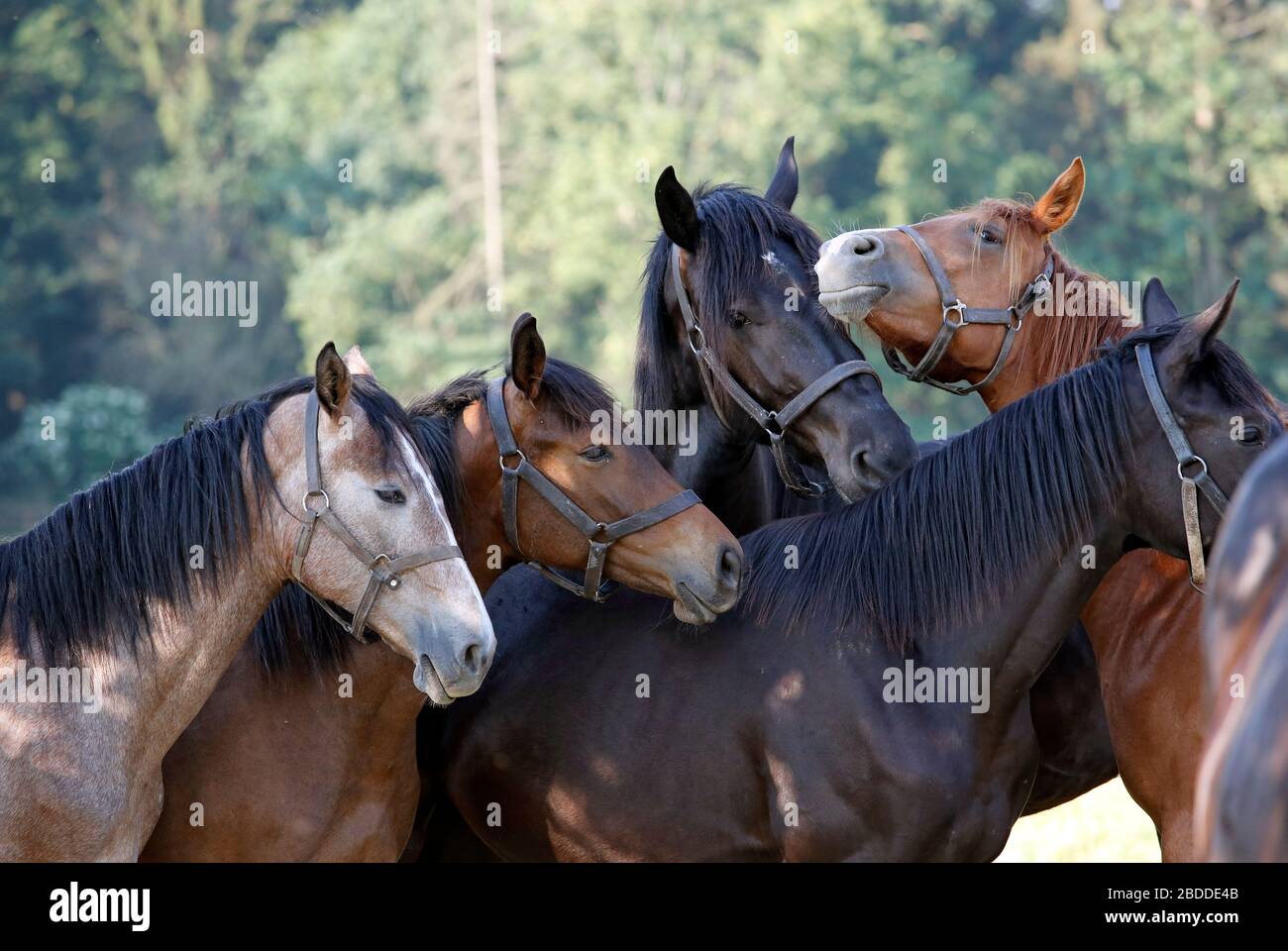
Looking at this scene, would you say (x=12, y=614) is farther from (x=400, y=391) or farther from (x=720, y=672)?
(x=400, y=391)

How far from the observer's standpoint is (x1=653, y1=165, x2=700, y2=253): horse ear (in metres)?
4.33

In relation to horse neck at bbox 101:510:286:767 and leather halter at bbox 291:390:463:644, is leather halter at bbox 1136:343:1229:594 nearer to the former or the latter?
leather halter at bbox 291:390:463:644

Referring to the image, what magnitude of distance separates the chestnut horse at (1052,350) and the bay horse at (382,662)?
2.90 ft

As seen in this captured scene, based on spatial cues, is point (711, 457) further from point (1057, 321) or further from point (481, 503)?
point (1057, 321)

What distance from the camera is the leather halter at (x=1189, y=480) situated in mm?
3512

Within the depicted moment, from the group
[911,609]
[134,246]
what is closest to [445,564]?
[911,609]

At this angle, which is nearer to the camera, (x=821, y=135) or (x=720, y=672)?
(x=720, y=672)

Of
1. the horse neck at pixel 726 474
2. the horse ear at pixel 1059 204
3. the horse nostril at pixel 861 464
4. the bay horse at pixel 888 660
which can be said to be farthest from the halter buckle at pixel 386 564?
the horse ear at pixel 1059 204

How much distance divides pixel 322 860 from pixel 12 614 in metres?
1.02

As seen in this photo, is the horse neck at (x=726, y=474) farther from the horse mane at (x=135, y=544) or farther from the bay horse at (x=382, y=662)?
the horse mane at (x=135, y=544)

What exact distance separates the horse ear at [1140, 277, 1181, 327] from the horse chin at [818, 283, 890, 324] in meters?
0.77

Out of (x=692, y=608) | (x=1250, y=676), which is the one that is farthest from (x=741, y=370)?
(x=1250, y=676)

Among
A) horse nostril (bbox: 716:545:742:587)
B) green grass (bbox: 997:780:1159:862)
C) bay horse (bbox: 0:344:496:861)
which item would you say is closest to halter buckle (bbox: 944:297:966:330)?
horse nostril (bbox: 716:545:742:587)
